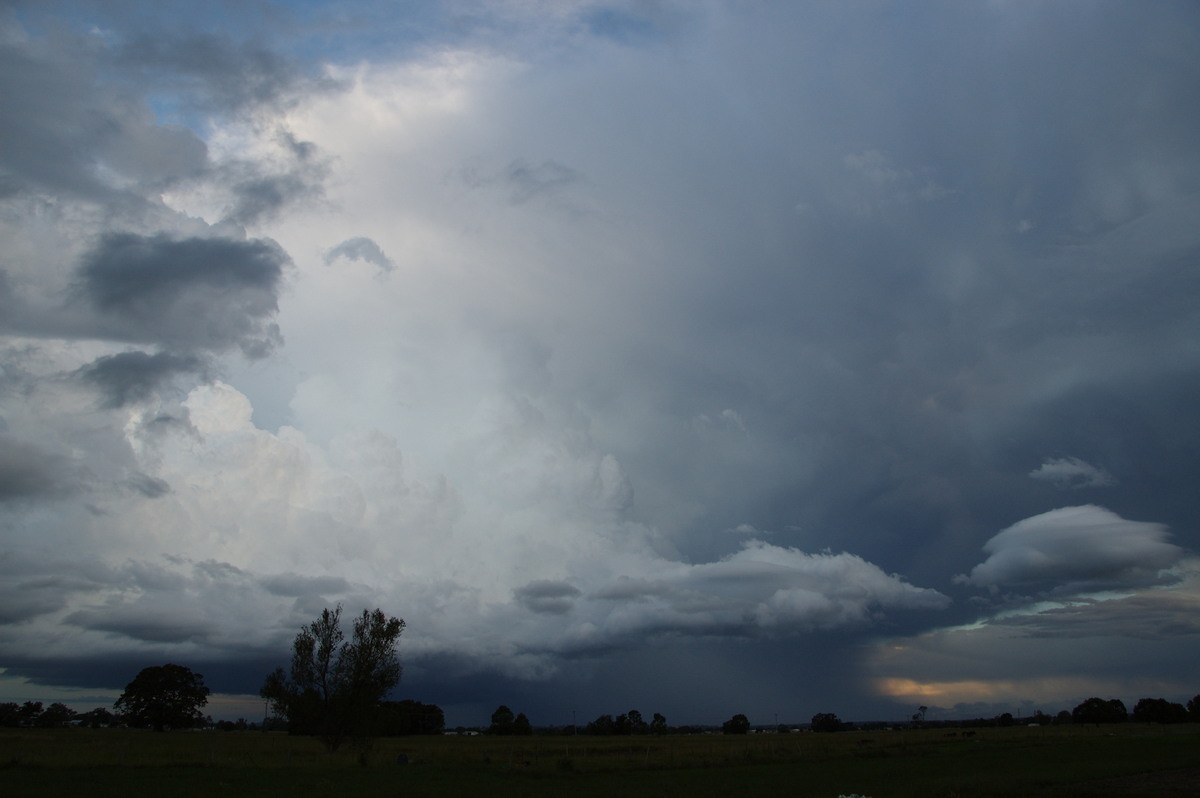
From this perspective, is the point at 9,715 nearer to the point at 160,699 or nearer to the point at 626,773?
the point at 160,699

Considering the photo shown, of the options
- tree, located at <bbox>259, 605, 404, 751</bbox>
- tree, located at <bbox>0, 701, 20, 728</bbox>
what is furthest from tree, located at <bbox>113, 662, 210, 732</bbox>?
tree, located at <bbox>259, 605, 404, 751</bbox>

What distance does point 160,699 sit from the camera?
142500 mm

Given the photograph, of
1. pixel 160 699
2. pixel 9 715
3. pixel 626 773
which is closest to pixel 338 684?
pixel 626 773

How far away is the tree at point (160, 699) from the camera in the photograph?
465 ft

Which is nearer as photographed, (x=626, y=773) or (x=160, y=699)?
(x=626, y=773)

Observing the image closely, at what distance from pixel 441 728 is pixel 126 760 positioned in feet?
496

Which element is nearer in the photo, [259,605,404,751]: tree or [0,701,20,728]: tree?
[259,605,404,751]: tree

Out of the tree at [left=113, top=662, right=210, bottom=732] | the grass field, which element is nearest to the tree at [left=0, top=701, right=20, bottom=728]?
the tree at [left=113, top=662, right=210, bottom=732]

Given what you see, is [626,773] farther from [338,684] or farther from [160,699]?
[160,699]

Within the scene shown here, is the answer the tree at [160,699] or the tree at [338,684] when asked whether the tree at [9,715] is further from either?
the tree at [338,684]

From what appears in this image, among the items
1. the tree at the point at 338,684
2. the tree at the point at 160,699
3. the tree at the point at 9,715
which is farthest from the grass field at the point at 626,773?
the tree at the point at 9,715

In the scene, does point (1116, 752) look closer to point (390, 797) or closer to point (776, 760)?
point (776, 760)

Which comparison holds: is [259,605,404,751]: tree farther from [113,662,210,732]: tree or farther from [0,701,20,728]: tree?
[0,701,20,728]: tree

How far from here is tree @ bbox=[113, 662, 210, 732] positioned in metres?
142
